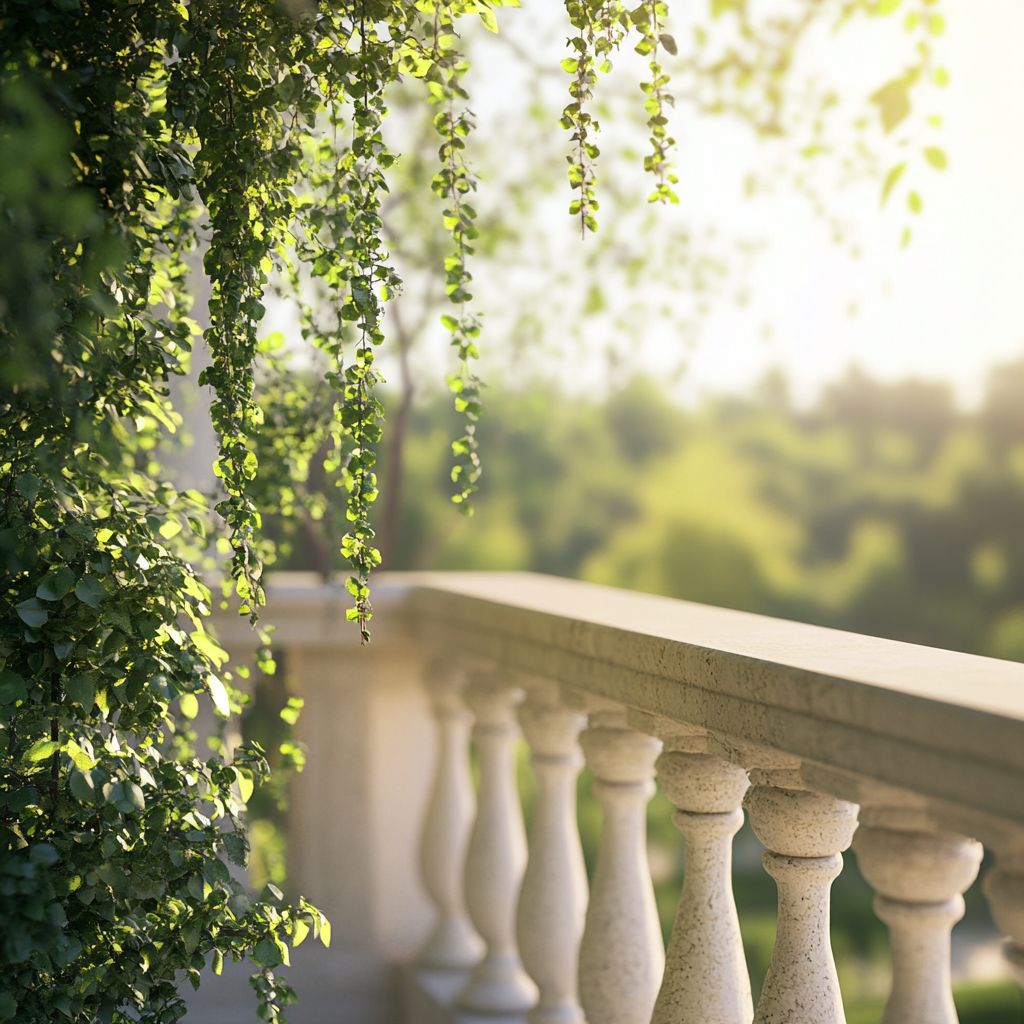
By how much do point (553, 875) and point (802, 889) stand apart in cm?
79

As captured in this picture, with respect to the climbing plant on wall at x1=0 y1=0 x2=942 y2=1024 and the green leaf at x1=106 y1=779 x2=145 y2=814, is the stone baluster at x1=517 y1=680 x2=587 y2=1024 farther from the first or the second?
the green leaf at x1=106 y1=779 x2=145 y2=814

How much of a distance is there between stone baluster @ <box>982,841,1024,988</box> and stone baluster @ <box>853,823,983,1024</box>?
11cm

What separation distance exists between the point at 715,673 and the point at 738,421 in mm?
27493

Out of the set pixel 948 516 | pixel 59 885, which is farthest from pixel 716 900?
pixel 948 516

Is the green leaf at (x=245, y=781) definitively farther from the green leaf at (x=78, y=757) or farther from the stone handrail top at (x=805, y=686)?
Result: the stone handrail top at (x=805, y=686)

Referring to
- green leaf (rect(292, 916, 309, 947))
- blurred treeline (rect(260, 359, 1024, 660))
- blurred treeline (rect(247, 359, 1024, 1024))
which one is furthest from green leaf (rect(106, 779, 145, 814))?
blurred treeline (rect(260, 359, 1024, 660))

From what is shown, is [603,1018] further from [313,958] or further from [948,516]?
[948,516]

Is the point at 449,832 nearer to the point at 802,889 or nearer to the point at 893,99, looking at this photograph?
the point at 802,889

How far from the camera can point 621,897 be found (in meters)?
1.74

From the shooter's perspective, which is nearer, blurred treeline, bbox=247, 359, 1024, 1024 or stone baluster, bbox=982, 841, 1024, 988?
stone baluster, bbox=982, 841, 1024, 988

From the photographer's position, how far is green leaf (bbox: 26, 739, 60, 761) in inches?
45.6

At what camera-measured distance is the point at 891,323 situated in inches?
877

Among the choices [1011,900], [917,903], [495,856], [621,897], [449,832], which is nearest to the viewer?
[1011,900]

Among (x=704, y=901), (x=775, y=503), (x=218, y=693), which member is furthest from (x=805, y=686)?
(x=775, y=503)
